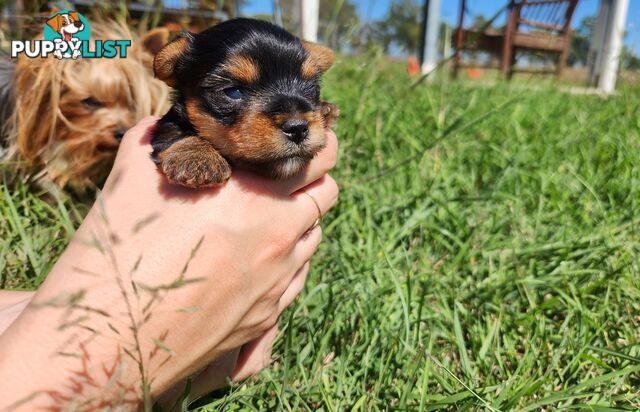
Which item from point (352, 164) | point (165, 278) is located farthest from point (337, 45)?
point (165, 278)

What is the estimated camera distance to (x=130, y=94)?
3.03m

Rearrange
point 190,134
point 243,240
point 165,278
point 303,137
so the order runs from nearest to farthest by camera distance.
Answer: point 165,278 < point 243,240 < point 303,137 < point 190,134

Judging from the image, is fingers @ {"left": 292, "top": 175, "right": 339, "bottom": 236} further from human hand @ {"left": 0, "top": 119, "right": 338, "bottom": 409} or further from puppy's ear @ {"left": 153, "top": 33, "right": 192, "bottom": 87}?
puppy's ear @ {"left": 153, "top": 33, "right": 192, "bottom": 87}

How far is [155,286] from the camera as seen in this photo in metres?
1.21

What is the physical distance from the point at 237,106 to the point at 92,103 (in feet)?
5.80

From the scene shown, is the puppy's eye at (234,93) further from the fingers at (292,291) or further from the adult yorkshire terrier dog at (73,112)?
the adult yorkshire terrier dog at (73,112)

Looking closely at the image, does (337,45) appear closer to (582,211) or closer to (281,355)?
(582,211)

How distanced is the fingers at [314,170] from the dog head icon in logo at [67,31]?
1727 mm

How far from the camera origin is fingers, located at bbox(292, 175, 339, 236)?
1.59m

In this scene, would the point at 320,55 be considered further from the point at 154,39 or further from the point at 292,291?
the point at 154,39

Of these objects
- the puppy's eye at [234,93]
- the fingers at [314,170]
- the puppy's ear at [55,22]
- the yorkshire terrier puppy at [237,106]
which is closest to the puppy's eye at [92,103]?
the puppy's ear at [55,22]

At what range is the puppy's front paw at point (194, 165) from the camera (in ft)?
4.60

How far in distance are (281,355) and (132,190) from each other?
72cm

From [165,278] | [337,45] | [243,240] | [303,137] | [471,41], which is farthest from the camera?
[337,45]
